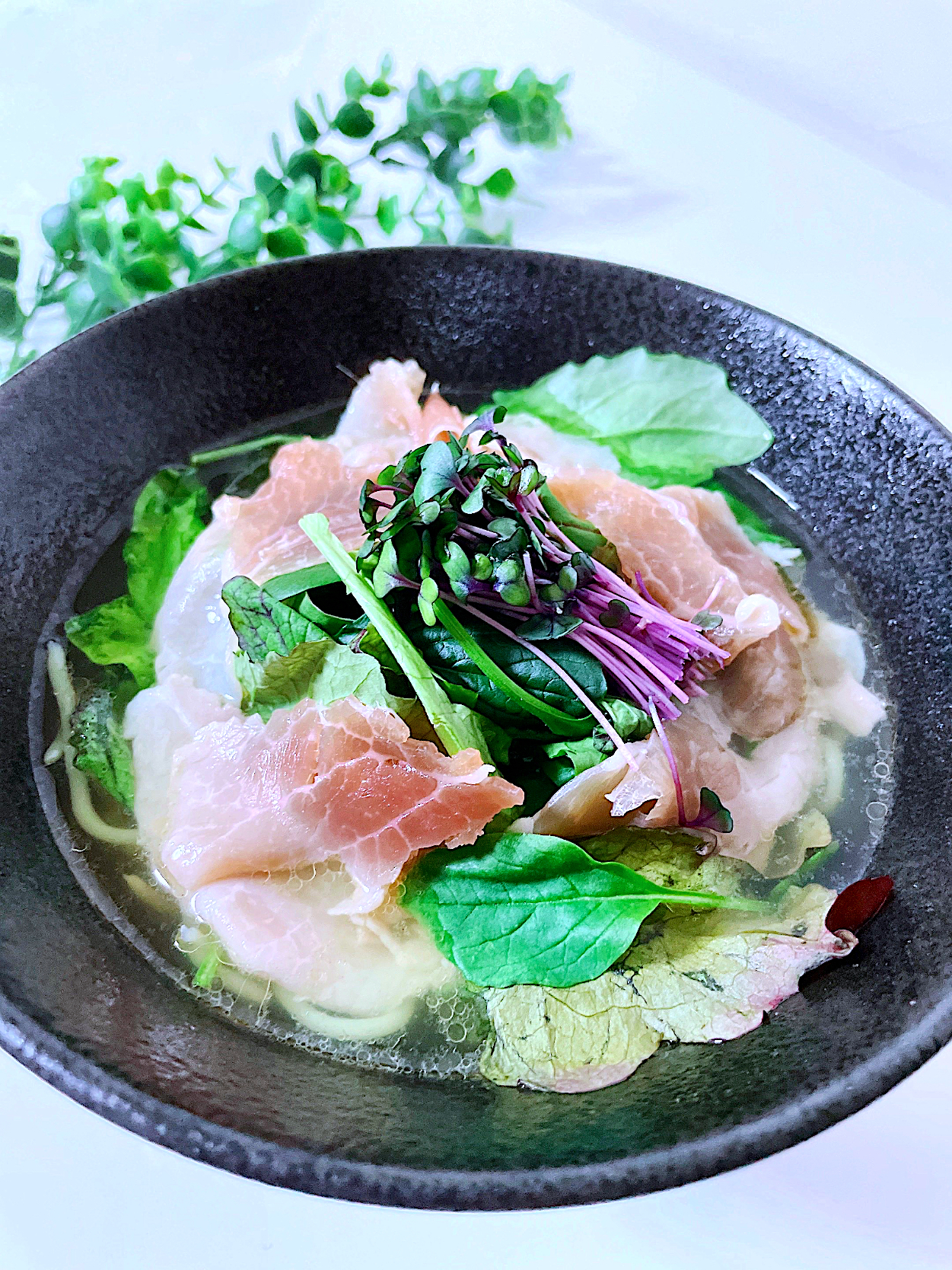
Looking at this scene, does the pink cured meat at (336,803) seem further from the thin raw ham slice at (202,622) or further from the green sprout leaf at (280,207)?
the green sprout leaf at (280,207)

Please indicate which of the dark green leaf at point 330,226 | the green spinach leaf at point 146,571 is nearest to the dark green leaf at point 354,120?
the dark green leaf at point 330,226

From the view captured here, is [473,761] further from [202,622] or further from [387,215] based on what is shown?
[387,215]

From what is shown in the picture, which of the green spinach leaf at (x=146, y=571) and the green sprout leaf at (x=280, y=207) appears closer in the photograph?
the green spinach leaf at (x=146, y=571)

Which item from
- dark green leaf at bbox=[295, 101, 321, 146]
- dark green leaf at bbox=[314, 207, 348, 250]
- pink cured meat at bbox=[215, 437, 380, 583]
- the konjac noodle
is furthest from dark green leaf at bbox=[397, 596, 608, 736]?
dark green leaf at bbox=[295, 101, 321, 146]

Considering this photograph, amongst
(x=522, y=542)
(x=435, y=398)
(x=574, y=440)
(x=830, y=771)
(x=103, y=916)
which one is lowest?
(x=830, y=771)

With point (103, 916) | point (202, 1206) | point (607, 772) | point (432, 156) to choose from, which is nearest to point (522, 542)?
point (607, 772)

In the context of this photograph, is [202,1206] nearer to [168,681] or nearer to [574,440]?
[168,681]
